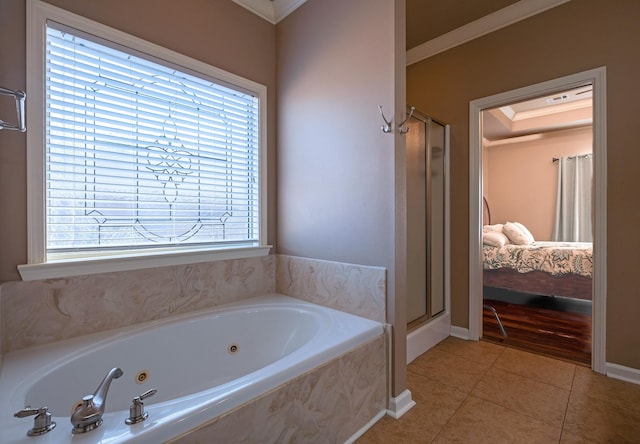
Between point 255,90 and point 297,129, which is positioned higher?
point 255,90

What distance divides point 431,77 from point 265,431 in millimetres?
3108

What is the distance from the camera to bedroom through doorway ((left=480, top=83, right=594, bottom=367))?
2.90m

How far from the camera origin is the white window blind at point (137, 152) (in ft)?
4.87

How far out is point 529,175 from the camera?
18.3 feet

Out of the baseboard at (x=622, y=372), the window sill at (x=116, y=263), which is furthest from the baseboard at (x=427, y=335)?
the window sill at (x=116, y=263)

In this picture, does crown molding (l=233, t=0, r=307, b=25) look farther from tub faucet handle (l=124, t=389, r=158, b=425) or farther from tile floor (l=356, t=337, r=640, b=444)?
tile floor (l=356, t=337, r=640, b=444)

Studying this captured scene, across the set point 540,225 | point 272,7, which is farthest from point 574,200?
point 272,7

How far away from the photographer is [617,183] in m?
2.00

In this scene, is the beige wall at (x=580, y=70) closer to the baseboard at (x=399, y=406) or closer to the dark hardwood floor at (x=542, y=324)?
the dark hardwood floor at (x=542, y=324)

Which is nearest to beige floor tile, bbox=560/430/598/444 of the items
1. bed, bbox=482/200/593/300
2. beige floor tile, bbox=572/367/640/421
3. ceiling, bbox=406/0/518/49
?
beige floor tile, bbox=572/367/640/421

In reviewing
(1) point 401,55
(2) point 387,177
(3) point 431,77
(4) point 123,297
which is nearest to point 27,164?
(4) point 123,297

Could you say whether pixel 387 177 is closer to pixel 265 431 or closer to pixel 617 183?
pixel 265 431

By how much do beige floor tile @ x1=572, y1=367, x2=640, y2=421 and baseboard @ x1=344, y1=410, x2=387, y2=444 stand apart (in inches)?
49.5

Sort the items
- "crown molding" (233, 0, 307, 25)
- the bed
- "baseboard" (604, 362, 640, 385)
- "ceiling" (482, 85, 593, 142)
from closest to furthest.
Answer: "baseboard" (604, 362, 640, 385)
"crown molding" (233, 0, 307, 25)
the bed
"ceiling" (482, 85, 593, 142)
